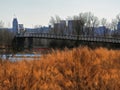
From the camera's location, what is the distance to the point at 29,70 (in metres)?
14.8

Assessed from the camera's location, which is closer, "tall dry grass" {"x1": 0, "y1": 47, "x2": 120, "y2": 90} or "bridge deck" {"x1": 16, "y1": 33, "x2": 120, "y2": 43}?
"tall dry grass" {"x1": 0, "y1": 47, "x2": 120, "y2": 90}

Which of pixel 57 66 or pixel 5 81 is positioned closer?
pixel 5 81

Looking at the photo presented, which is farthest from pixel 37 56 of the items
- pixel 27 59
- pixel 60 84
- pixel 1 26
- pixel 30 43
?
pixel 1 26

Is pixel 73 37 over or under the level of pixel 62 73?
under

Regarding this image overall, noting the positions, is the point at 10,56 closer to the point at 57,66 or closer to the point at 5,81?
the point at 5,81

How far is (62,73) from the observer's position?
1733 centimetres

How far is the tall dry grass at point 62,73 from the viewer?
1403 cm

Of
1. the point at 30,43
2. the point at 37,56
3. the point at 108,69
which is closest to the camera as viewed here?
the point at 37,56

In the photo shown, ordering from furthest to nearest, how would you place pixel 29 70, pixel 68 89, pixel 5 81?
pixel 68 89 → pixel 29 70 → pixel 5 81

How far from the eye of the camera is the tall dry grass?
1403 cm

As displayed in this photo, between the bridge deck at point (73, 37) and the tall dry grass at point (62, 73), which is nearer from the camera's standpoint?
the tall dry grass at point (62, 73)

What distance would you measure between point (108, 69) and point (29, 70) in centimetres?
621

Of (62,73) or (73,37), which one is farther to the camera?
(73,37)

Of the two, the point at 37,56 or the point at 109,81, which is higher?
the point at 37,56
